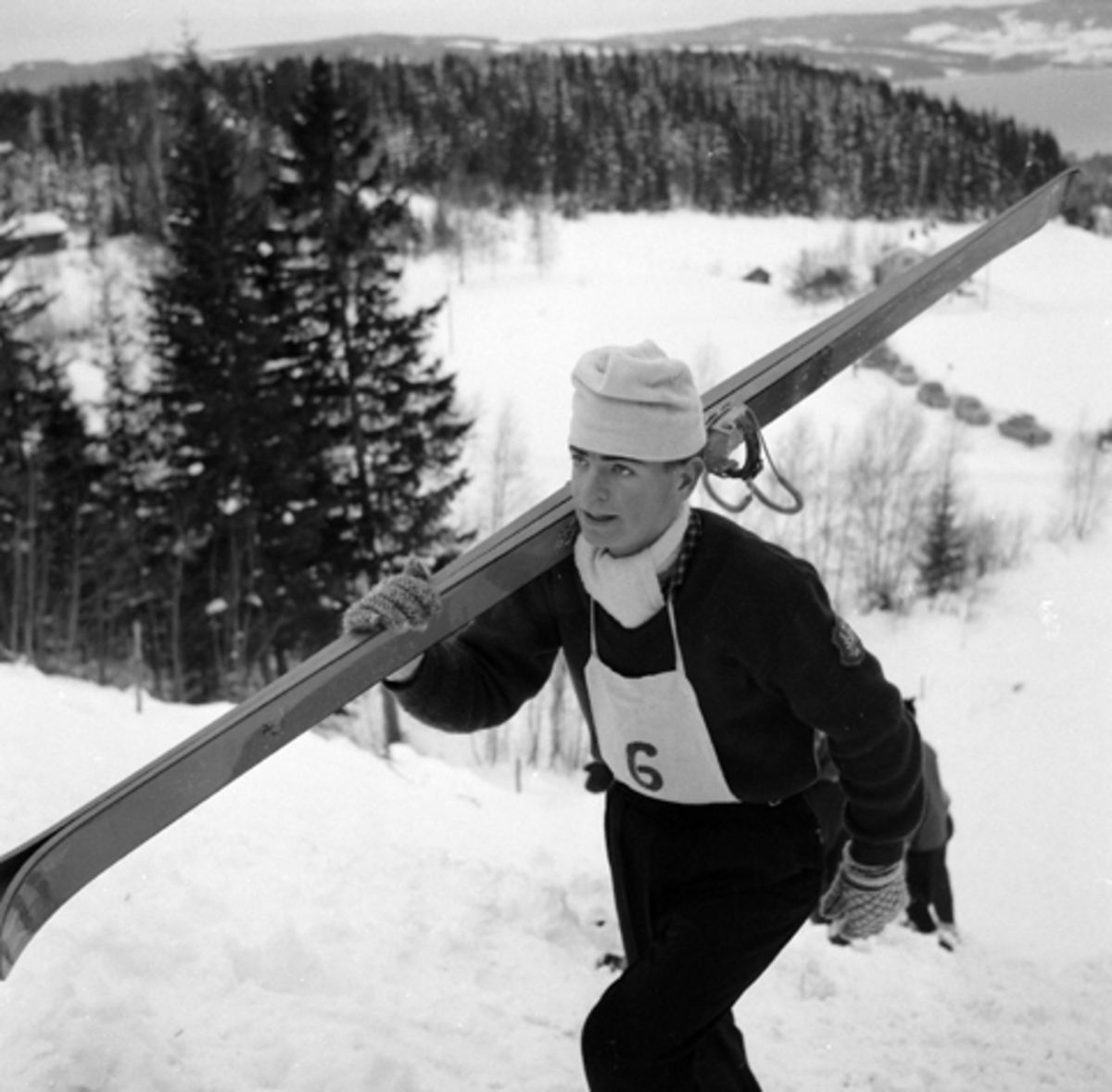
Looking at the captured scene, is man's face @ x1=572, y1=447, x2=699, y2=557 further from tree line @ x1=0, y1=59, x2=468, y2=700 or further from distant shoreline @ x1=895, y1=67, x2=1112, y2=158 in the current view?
tree line @ x1=0, y1=59, x2=468, y2=700

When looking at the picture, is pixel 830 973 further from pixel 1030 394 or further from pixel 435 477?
pixel 1030 394

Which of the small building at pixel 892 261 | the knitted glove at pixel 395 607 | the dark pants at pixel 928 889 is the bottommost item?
the small building at pixel 892 261

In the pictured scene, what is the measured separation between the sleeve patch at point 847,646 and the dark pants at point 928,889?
11.2 ft

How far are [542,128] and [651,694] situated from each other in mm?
68268

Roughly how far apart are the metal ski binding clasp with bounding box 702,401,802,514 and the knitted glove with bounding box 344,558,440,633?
653mm

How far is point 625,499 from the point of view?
2.14 metres

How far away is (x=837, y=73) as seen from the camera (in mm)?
72625

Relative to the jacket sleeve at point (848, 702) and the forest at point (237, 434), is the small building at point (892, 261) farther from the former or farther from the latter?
the jacket sleeve at point (848, 702)

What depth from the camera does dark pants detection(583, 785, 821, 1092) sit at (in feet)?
6.76

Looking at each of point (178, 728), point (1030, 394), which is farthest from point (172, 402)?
point (1030, 394)

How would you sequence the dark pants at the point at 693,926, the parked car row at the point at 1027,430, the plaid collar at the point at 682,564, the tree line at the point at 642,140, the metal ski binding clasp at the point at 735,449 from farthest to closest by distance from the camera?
the tree line at the point at 642,140 → the parked car row at the point at 1027,430 → the metal ski binding clasp at the point at 735,449 → the plaid collar at the point at 682,564 → the dark pants at the point at 693,926

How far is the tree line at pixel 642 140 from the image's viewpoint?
166 ft

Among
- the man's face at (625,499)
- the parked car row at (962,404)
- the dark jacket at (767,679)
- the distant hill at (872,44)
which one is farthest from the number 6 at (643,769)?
the parked car row at (962,404)

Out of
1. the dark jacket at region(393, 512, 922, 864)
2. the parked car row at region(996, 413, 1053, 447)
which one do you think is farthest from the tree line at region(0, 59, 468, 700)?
the parked car row at region(996, 413, 1053, 447)
